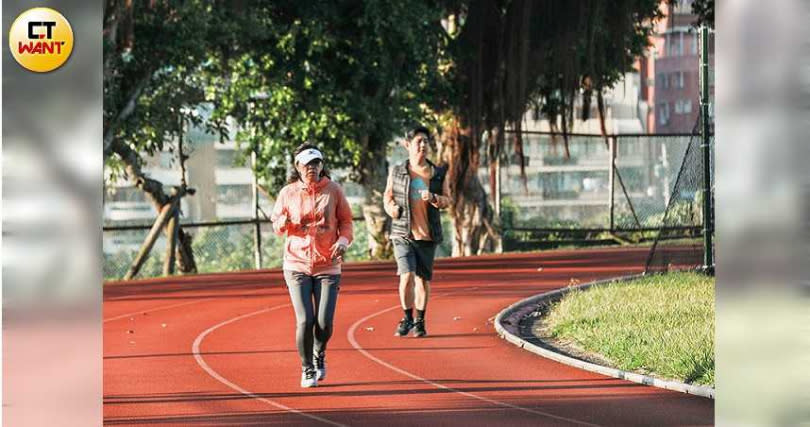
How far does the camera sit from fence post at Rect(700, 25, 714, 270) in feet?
59.6

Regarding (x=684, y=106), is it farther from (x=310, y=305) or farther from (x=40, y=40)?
(x=40, y=40)

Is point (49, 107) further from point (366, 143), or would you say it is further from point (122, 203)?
point (122, 203)

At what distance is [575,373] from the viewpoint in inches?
489

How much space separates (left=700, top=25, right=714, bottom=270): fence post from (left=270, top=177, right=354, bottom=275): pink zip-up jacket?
7.63 m

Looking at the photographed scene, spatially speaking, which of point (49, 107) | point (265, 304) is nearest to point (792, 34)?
point (49, 107)

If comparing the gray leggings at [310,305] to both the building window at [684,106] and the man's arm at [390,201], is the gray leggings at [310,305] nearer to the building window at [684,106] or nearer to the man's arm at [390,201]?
the man's arm at [390,201]

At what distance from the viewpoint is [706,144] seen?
61.9 feet

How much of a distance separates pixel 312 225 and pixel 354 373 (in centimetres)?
177

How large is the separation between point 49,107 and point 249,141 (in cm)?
2304

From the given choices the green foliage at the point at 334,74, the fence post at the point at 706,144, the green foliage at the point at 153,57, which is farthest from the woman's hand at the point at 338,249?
the green foliage at the point at 334,74

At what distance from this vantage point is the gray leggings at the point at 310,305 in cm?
1142

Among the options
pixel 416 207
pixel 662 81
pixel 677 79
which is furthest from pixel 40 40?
pixel 662 81

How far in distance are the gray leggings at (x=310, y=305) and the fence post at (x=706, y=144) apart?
7.90m

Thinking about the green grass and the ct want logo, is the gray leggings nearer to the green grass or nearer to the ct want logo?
the green grass
